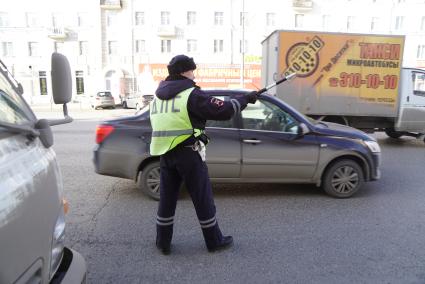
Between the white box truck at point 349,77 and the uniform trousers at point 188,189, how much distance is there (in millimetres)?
6536

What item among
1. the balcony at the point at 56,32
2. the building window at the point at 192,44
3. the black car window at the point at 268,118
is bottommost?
the black car window at the point at 268,118

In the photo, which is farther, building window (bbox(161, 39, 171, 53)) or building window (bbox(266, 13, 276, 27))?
building window (bbox(266, 13, 276, 27))

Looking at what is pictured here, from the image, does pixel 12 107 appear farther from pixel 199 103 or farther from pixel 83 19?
pixel 83 19

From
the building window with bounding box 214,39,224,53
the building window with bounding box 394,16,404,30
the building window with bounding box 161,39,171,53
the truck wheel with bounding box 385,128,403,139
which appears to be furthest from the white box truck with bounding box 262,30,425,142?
the building window with bounding box 394,16,404,30

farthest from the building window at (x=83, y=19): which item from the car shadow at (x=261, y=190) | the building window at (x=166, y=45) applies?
the car shadow at (x=261, y=190)

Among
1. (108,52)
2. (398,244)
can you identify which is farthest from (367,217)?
(108,52)

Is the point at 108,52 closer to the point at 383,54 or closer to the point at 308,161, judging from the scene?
the point at 383,54

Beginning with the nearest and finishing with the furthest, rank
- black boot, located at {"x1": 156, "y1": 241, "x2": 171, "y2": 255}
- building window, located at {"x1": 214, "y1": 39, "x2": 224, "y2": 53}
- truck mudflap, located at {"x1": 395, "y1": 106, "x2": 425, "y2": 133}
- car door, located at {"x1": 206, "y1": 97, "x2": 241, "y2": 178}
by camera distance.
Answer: black boot, located at {"x1": 156, "y1": 241, "x2": 171, "y2": 255} < car door, located at {"x1": 206, "y1": 97, "x2": 241, "y2": 178} < truck mudflap, located at {"x1": 395, "y1": 106, "x2": 425, "y2": 133} < building window, located at {"x1": 214, "y1": 39, "x2": 224, "y2": 53}

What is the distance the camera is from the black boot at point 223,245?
3.56 m

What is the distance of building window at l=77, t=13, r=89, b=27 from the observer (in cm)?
4009

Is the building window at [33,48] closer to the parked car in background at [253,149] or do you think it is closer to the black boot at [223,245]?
the parked car in background at [253,149]

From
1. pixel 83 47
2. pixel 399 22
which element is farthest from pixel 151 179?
pixel 399 22

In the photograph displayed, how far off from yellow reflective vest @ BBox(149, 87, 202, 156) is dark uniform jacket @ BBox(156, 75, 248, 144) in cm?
4

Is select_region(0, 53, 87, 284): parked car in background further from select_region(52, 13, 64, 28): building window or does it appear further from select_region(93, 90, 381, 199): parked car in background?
select_region(52, 13, 64, 28): building window
